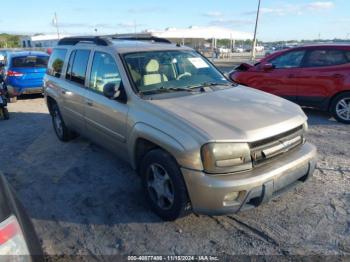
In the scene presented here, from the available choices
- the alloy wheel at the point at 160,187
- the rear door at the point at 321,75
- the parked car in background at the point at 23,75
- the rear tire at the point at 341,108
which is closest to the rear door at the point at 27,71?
the parked car in background at the point at 23,75

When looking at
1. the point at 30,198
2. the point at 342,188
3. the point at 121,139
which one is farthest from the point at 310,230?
the point at 30,198

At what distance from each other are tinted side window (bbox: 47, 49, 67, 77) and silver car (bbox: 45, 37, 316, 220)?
89cm

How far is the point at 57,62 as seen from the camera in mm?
5840

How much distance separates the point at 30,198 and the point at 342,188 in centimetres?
392

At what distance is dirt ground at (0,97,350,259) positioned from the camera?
9.76 ft

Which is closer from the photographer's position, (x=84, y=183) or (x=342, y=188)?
(x=342, y=188)

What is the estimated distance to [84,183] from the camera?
14.2 ft

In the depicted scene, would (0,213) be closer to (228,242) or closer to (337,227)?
(228,242)

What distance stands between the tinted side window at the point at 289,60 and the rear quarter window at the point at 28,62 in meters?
7.65

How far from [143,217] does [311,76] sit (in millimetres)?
5525

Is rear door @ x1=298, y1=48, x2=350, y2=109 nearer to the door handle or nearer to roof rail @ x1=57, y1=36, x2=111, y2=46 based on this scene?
roof rail @ x1=57, y1=36, x2=111, y2=46

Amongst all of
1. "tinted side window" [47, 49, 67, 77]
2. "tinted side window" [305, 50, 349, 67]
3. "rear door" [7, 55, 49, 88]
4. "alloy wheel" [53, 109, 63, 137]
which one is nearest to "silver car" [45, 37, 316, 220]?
"tinted side window" [47, 49, 67, 77]

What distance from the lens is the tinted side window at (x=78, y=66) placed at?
4703 mm

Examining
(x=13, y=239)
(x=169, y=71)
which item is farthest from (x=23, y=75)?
(x=13, y=239)
